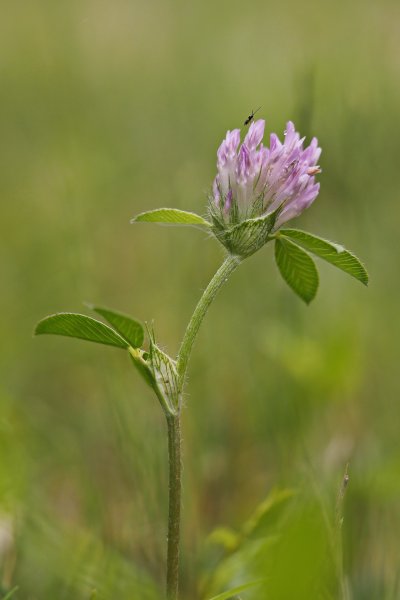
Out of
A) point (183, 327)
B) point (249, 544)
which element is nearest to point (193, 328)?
point (249, 544)

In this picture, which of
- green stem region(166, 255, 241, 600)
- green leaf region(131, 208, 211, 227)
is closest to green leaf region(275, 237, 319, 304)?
green leaf region(131, 208, 211, 227)

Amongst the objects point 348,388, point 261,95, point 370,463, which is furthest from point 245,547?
point 261,95

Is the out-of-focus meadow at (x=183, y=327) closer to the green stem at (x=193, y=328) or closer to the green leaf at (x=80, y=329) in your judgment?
the green stem at (x=193, y=328)

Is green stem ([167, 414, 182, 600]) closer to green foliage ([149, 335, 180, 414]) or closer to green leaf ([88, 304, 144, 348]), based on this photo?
green foliage ([149, 335, 180, 414])

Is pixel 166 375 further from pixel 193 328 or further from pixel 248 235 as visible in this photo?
pixel 248 235

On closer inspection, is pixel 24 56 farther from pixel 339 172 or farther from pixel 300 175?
pixel 300 175
